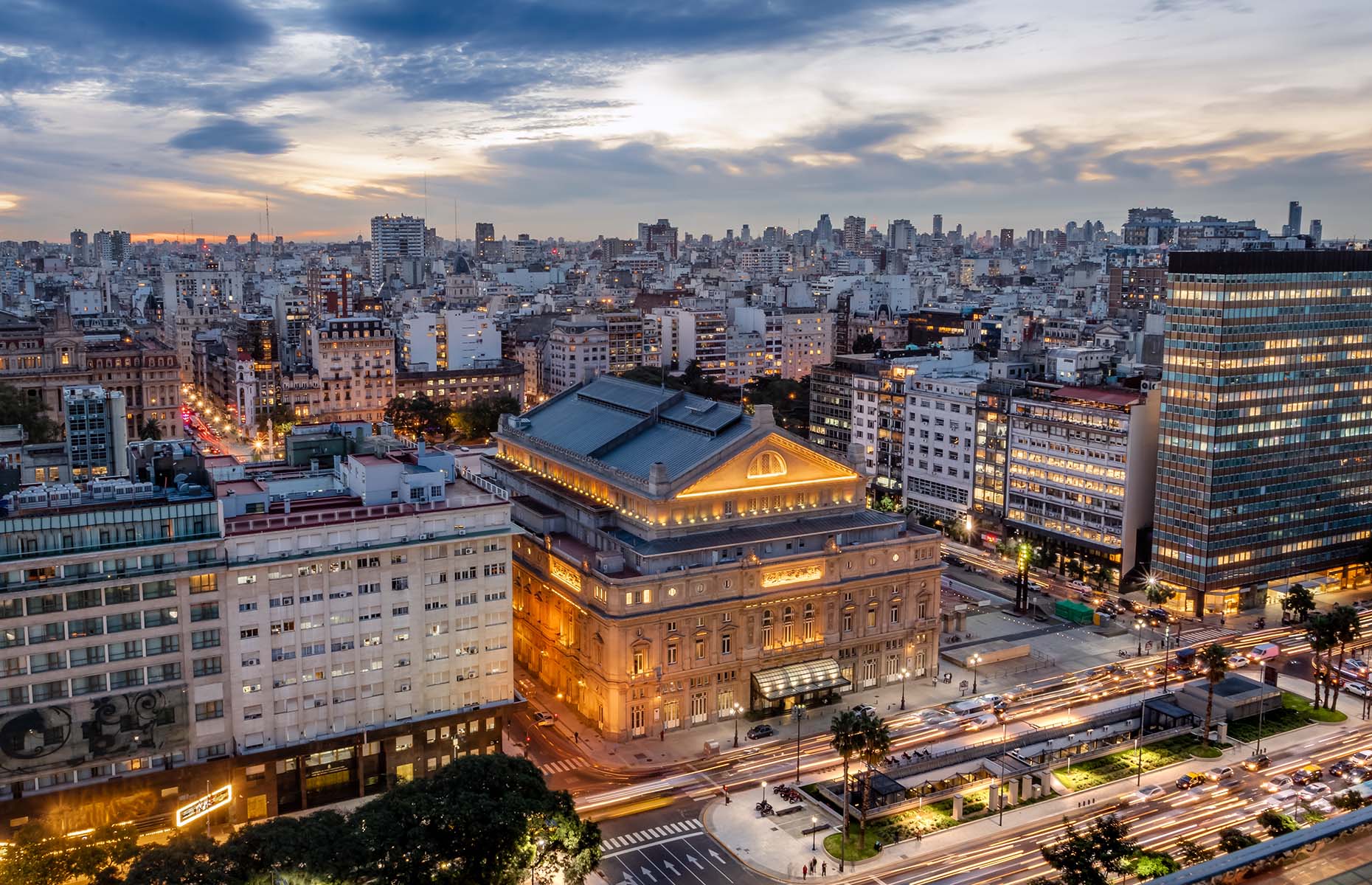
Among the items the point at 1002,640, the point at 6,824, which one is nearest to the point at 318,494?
the point at 6,824

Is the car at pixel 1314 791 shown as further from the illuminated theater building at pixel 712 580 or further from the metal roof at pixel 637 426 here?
the metal roof at pixel 637 426

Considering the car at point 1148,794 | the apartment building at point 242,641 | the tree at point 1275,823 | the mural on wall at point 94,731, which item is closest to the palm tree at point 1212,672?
the car at point 1148,794

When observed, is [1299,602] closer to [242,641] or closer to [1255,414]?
[1255,414]

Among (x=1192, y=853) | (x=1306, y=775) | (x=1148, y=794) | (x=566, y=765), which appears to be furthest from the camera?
(x=566, y=765)

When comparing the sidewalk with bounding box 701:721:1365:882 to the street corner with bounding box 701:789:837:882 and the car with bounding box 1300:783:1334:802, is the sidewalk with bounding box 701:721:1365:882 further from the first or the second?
the car with bounding box 1300:783:1334:802

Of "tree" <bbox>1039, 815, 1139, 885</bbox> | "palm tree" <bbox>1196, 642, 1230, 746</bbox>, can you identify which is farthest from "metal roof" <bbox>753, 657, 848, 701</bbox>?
"tree" <bbox>1039, 815, 1139, 885</bbox>

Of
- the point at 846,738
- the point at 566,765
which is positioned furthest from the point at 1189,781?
the point at 566,765
